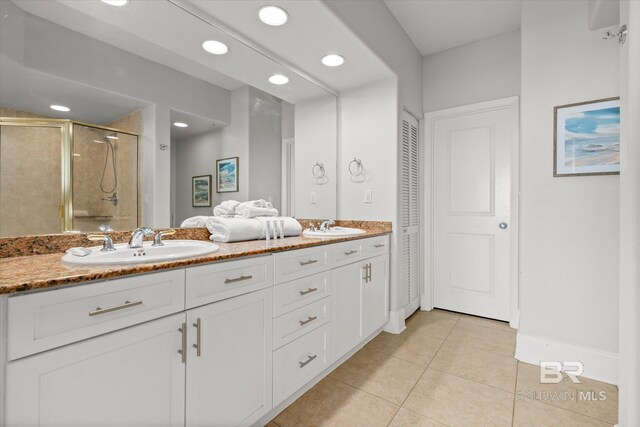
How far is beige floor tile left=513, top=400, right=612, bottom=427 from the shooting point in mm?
1488

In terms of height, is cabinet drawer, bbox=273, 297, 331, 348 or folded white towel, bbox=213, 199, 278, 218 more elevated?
folded white towel, bbox=213, 199, 278, 218

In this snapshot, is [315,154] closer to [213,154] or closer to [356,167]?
[356,167]

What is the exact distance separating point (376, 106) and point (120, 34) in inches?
73.7

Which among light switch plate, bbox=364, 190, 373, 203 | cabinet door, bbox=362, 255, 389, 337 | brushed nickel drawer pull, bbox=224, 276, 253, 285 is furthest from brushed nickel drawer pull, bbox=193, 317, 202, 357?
light switch plate, bbox=364, 190, 373, 203

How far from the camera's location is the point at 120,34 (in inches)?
55.9

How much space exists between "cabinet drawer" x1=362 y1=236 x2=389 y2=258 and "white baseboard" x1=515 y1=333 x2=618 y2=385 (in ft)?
3.69

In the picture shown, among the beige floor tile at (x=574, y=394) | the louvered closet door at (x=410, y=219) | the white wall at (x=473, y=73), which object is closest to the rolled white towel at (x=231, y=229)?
the louvered closet door at (x=410, y=219)

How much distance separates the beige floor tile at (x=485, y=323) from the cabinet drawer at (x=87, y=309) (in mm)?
2657

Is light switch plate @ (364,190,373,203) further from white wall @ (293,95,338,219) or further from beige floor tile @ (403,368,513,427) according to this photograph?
beige floor tile @ (403,368,513,427)

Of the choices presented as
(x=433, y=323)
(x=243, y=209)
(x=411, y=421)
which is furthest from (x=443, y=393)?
(x=243, y=209)

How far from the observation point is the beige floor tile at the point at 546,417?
1.49 meters

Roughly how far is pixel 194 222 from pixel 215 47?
40.9 inches

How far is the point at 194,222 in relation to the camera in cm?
171

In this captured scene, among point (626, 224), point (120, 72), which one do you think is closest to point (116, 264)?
point (120, 72)
